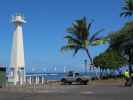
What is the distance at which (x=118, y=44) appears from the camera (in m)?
52.3

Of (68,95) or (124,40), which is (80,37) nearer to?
(124,40)

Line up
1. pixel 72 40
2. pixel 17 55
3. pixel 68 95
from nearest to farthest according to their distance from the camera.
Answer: pixel 68 95 → pixel 17 55 → pixel 72 40

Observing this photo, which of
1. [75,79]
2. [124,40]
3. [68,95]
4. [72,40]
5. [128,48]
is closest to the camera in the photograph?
[68,95]

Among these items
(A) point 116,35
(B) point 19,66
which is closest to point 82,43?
(A) point 116,35

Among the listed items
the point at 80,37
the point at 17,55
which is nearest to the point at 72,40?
the point at 80,37

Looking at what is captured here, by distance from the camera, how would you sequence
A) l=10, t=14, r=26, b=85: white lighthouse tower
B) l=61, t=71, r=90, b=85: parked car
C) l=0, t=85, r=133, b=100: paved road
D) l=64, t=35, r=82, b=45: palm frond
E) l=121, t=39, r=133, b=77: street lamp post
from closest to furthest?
l=0, t=85, r=133, b=100: paved road < l=10, t=14, r=26, b=85: white lighthouse tower < l=61, t=71, r=90, b=85: parked car < l=121, t=39, r=133, b=77: street lamp post < l=64, t=35, r=82, b=45: palm frond

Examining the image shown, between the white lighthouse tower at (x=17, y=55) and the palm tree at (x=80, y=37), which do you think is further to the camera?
A: the palm tree at (x=80, y=37)

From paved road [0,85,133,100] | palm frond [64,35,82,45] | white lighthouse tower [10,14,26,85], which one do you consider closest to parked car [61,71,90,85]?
white lighthouse tower [10,14,26,85]

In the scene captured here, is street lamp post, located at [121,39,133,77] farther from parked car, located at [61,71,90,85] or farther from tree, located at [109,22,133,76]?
parked car, located at [61,71,90,85]

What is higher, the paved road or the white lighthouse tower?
the white lighthouse tower

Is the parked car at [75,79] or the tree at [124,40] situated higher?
the tree at [124,40]

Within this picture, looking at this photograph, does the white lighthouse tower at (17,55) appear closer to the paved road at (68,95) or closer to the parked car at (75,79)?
the parked car at (75,79)

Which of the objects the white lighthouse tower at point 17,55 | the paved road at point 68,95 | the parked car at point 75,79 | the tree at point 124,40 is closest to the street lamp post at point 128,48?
the tree at point 124,40

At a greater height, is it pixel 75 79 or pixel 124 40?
pixel 124 40
